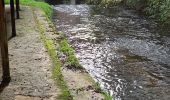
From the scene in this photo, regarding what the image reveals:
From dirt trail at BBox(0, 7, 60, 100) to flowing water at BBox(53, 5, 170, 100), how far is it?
Result: 135 cm

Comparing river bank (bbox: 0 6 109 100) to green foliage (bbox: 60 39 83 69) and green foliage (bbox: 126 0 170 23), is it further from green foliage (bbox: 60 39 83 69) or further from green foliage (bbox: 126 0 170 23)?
green foliage (bbox: 126 0 170 23)

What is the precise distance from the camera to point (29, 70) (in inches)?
315

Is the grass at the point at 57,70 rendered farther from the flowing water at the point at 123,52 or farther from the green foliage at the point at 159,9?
the green foliage at the point at 159,9

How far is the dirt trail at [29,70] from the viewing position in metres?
6.57

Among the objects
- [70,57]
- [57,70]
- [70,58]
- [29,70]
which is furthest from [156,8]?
[29,70]

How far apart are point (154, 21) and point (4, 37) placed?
491 inches

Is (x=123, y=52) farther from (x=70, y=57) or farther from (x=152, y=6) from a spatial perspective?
(x=152, y=6)

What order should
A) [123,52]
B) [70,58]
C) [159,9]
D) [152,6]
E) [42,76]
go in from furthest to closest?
[152,6] → [159,9] → [123,52] → [70,58] → [42,76]

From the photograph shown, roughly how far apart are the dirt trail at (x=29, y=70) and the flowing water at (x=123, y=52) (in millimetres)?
1348

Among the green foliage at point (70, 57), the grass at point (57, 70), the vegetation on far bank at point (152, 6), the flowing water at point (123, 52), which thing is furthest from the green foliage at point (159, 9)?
the green foliage at point (70, 57)

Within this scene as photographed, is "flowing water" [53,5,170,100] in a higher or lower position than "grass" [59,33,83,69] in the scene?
lower

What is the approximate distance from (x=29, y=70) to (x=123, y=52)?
435 centimetres

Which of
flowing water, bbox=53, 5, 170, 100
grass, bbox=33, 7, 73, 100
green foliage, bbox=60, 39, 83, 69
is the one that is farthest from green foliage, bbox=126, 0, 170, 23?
green foliage, bbox=60, 39, 83, 69

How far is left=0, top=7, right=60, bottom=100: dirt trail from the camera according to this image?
6.57 meters
